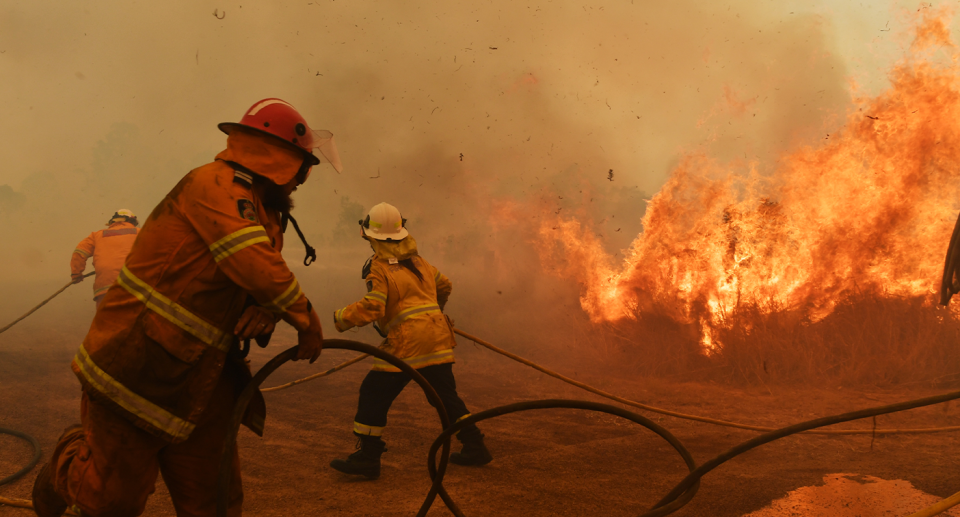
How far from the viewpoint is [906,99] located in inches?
313

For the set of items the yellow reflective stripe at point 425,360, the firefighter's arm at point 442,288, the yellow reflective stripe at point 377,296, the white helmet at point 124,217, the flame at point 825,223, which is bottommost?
the yellow reflective stripe at point 425,360

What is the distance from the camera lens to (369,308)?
3766 millimetres

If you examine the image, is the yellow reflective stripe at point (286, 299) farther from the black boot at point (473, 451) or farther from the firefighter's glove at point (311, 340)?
the black boot at point (473, 451)

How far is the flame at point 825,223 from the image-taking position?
7473 millimetres

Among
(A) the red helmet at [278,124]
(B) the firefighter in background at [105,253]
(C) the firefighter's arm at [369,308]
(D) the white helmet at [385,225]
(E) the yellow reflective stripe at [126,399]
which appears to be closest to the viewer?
(E) the yellow reflective stripe at [126,399]

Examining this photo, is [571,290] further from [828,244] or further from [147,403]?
[147,403]

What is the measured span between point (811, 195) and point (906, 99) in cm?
196

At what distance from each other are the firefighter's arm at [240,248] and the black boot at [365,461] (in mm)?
2098

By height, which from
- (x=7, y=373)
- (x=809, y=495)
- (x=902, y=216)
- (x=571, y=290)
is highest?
(x=902, y=216)

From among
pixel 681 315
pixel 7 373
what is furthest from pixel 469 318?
pixel 7 373

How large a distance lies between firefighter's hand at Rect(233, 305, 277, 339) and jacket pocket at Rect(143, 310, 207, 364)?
0.16 m

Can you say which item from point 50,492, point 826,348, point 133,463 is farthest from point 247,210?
point 826,348

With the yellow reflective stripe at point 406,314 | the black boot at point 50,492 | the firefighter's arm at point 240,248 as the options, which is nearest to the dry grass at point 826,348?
the yellow reflective stripe at point 406,314

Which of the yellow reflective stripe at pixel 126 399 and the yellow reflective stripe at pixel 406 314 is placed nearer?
the yellow reflective stripe at pixel 126 399
